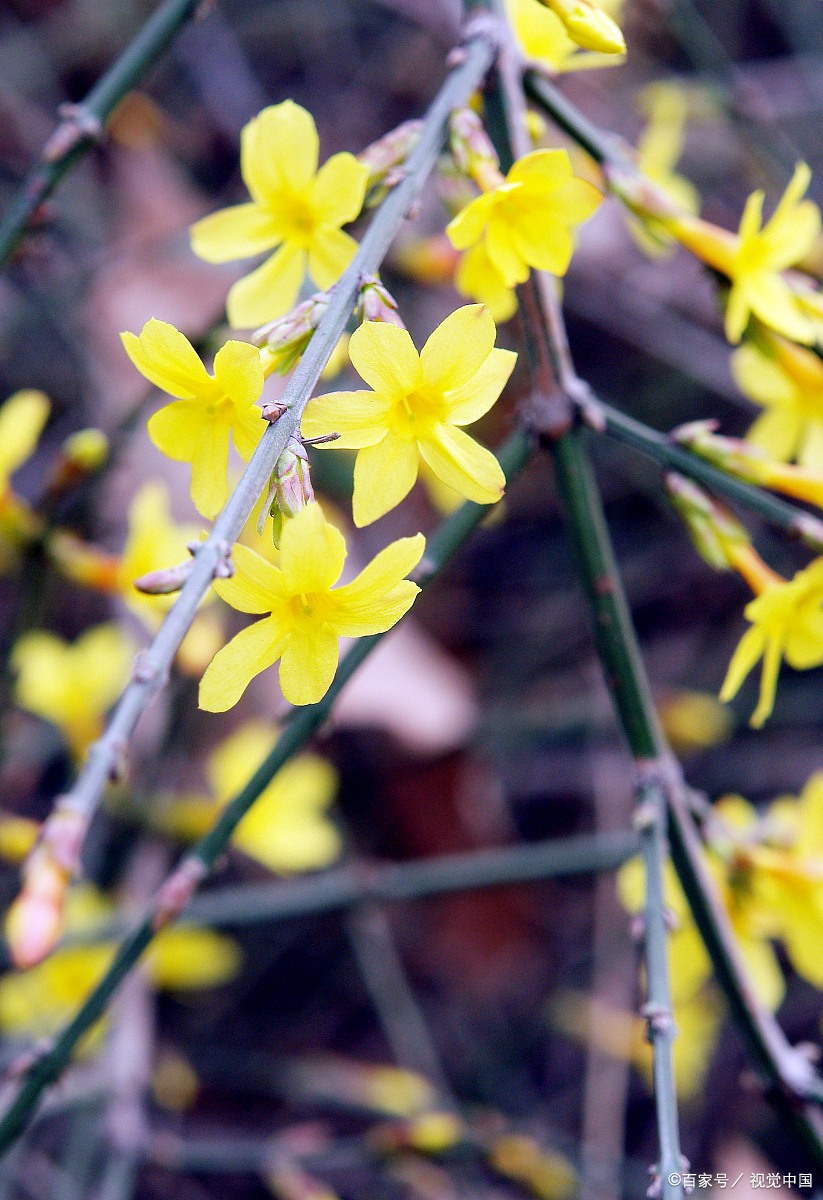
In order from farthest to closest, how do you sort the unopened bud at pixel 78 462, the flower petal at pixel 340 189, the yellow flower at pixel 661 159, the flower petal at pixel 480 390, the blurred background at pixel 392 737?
the blurred background at pixel 392 737, the unopened bud at pixel 78 462, the yellow flower at pixel 661 159, the flower petal at pixel 340 189, the flower petal at pixel 480 390

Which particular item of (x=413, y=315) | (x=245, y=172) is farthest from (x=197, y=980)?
(x=413, y=315)

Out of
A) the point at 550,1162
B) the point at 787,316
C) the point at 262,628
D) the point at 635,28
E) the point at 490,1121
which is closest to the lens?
the point at 262,628

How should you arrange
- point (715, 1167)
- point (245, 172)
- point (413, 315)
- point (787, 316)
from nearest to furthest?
point (245, 172) < point (787, 316) < point (715, 1167) < point (413, 315)

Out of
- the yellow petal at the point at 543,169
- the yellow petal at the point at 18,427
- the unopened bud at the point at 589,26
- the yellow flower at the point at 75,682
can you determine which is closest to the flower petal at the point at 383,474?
the yellow petal at the point at 543,169

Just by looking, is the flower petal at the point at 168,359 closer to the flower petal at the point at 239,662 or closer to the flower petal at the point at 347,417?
the flower petal at the point at 347,417

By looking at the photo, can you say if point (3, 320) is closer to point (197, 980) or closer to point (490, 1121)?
point (197, 980)

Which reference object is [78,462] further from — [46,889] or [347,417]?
[46,889]

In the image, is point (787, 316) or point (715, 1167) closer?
point (787, 316)
